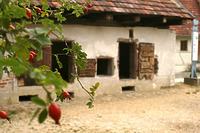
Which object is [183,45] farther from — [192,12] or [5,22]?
[5,22]

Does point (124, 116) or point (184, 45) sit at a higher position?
point (184, 45)

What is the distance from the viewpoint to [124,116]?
5629mm

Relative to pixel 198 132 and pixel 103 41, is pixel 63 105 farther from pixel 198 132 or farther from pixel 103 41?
pixel 198 132

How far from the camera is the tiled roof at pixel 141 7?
→ 7.23 meters

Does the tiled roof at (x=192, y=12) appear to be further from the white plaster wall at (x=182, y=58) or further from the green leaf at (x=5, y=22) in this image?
the green leaf at (x=5, y=22)

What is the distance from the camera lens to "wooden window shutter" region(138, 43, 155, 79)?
8.59 meters

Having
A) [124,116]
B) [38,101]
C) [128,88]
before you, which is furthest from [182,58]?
[38,101]

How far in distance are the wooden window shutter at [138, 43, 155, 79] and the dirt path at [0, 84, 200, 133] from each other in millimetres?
724

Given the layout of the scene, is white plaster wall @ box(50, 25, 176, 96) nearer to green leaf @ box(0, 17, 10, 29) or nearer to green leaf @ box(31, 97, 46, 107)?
green leaf @ box(0, 17, 10, 29)

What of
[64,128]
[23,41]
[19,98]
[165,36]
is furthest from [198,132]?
[165,36]

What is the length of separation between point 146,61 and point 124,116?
11.3 ft

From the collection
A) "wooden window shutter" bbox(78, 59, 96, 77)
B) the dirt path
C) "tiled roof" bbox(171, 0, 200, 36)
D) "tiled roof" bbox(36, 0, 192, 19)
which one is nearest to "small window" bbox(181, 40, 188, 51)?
"tiled roof" bbox(171, 0, 200, 36)

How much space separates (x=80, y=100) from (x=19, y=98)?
1.57 m

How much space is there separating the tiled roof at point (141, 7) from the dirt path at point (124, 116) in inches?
94.0
